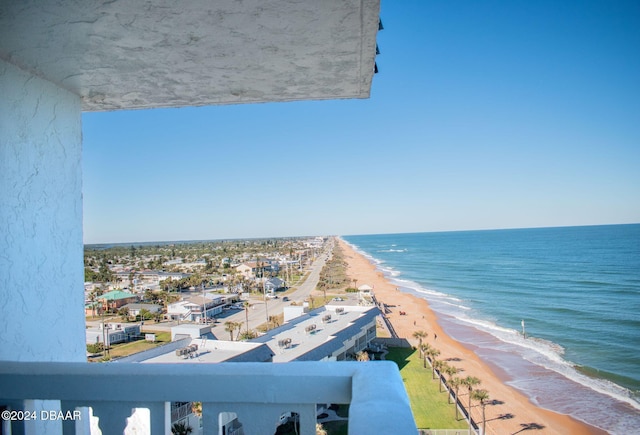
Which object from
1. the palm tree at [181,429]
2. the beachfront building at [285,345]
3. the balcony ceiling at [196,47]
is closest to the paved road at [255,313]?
the beachfront building at [285,345]

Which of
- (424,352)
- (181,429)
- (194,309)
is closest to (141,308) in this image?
(194,309)

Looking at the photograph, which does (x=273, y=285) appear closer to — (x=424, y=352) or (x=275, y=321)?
(x=275, y=321)

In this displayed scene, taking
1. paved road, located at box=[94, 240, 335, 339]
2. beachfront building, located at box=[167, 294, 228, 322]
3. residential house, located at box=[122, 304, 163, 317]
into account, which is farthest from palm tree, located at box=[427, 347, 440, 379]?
residential house, located at box=[122, 304, 163, 317]

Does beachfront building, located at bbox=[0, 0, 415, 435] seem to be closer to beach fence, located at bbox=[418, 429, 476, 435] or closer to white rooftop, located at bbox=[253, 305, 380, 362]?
beach fence, located at bbox=[418, 429, 476, 435]

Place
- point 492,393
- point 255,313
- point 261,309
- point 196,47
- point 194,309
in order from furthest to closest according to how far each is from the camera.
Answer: point 261,309, point 255,313, point 194,309, point 492,393, point 196,47

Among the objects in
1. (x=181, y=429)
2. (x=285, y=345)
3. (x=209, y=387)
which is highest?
(x=209, y=387)

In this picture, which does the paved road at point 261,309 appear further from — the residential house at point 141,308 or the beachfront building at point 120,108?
the beachfront building at point 120,108
